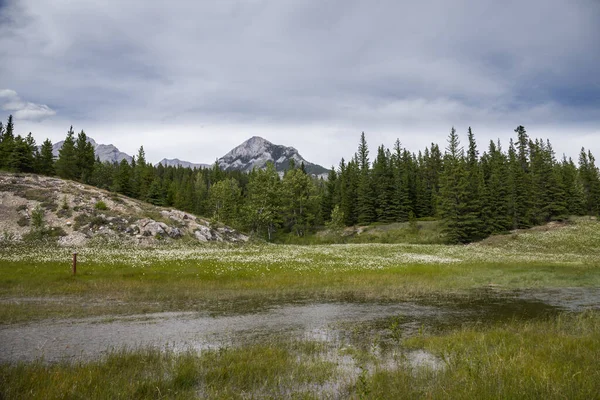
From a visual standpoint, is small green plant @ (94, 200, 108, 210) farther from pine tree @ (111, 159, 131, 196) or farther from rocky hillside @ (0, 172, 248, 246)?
pine tree @ (111, 159, 131, 196)

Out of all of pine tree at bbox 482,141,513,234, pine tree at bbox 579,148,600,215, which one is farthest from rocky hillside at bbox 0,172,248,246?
pine tree at bbox 579,148,600,215

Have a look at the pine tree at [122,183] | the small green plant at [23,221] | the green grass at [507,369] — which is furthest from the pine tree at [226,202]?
the green grass at [507,369]

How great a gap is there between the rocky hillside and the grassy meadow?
18784mm

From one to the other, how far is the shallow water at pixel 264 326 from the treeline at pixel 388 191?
54.4 m

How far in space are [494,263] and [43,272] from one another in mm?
39556

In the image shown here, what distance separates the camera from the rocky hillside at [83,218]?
46.2 m

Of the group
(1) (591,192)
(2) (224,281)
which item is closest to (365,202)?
(1) (591,192)

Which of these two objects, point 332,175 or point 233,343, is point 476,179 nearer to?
point 332,175

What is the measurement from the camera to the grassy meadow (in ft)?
23.8

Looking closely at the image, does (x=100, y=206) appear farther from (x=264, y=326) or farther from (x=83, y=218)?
(x=264, y=326)

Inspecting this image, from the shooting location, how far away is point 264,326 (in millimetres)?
13805

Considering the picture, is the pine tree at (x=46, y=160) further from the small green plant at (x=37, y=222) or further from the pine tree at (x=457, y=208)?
the pine tree at (x=457, y=208)

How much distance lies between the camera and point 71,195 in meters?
56.3

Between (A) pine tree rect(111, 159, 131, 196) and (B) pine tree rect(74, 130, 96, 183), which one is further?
(B) pine tree rect(74, 130, 96, 183)
